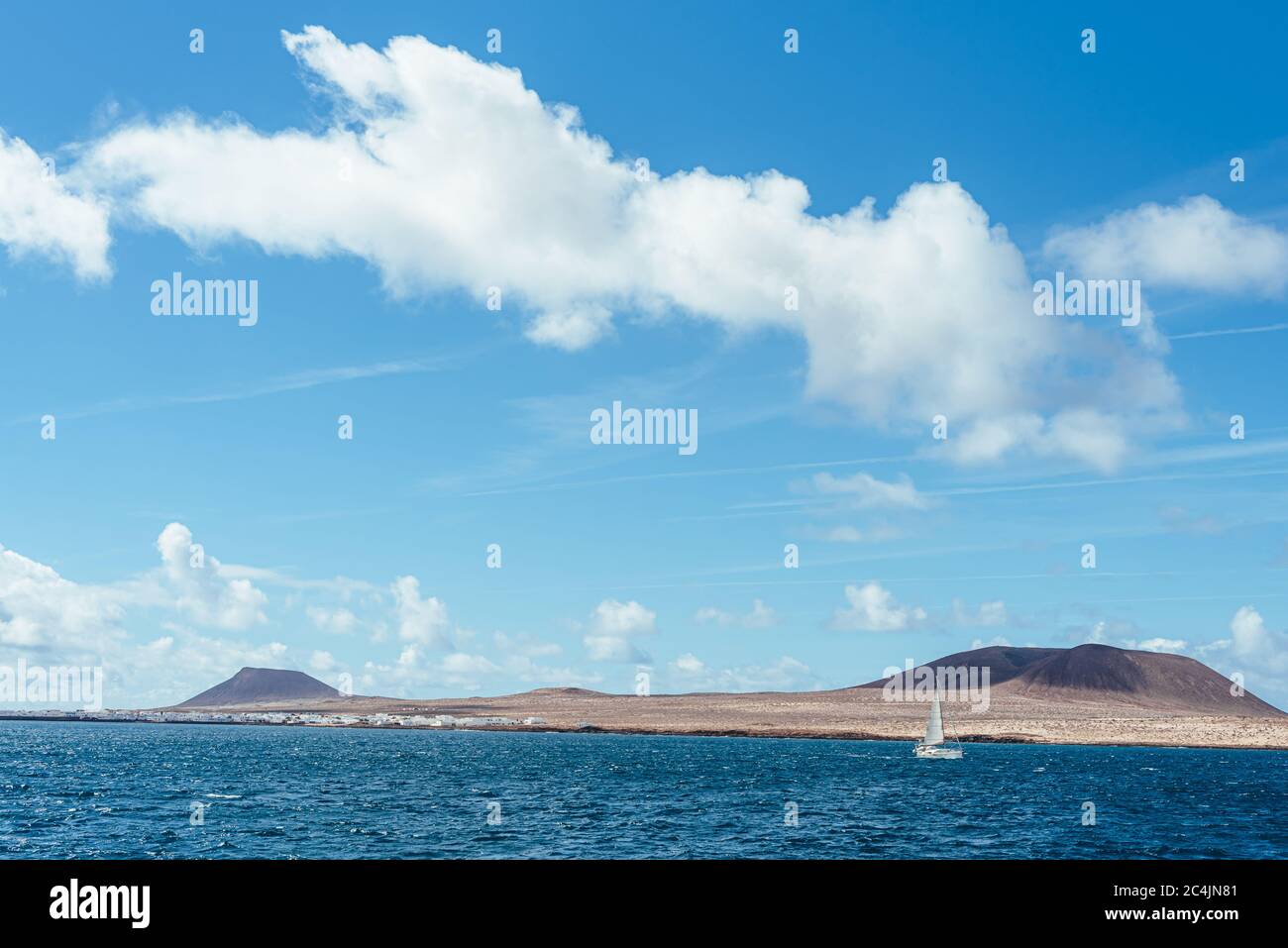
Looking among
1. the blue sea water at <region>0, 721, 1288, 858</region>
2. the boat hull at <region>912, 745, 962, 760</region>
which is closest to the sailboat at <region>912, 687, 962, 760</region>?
the boat hull at <region>912, 745, 962, 760</region>

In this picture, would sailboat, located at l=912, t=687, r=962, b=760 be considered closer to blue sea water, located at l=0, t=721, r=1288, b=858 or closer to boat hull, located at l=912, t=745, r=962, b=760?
boat hull, located at l=912, t=745, r=962, b=760

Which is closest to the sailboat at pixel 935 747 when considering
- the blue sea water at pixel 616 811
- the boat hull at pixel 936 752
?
the boat hull at pixel 936 752

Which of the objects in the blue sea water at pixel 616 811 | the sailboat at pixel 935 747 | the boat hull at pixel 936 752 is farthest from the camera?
the sailboat at pixel 935 747

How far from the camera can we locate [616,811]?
76500mm

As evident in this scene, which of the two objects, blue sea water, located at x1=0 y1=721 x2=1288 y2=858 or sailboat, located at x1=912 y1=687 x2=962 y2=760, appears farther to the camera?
sailboat, located at x1=912 y1=687 x2=962 y2=760

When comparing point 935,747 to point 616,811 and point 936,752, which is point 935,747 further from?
point 616,811

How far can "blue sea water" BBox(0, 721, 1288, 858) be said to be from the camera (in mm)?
58938

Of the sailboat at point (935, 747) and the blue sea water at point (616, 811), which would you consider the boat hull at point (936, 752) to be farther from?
the blue sea water at point (616, 811)

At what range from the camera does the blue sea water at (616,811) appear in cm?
5894
